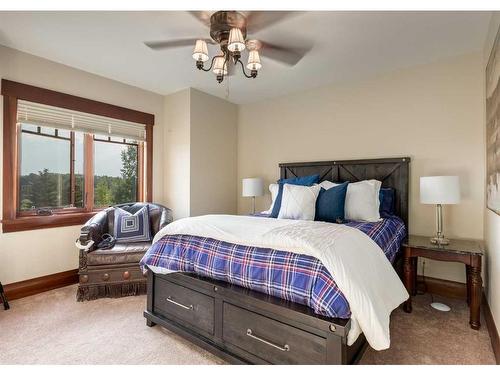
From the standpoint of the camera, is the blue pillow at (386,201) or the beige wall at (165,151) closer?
the beige wall at (165,151)

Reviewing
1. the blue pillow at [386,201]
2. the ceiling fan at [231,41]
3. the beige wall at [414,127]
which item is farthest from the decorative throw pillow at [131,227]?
the blue pillow at [386,201]

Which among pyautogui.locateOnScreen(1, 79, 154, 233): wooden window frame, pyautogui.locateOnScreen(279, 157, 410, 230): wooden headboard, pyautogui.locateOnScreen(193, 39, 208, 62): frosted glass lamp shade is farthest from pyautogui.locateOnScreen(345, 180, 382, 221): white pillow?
pyautogui.locateOnScreen(1, 79, 154, 233): wooden window frame

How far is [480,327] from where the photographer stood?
212 centimetres

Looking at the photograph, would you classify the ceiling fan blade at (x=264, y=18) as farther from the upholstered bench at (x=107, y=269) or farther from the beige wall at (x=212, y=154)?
the upholstered bench at (x=107, y=269)

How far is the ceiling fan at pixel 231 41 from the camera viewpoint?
1862 millimetres

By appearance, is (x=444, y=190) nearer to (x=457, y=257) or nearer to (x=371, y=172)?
(x=457, y=257)

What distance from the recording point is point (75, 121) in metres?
3.13

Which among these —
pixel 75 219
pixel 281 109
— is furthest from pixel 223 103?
pixel 75 219

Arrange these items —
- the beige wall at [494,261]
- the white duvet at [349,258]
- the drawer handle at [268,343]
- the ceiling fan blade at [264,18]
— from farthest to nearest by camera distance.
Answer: the ceiling fan blade at [264,18]
the beige wall at [494,261]
the drawer handle at [268,343]
the white duvet at [349,258]

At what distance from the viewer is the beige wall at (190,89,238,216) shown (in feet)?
12.5

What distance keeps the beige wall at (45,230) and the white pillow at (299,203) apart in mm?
2493

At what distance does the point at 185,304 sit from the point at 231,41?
185 cm

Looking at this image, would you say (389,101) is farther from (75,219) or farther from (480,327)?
(75,219)

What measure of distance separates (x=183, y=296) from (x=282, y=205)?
1.29 metres
